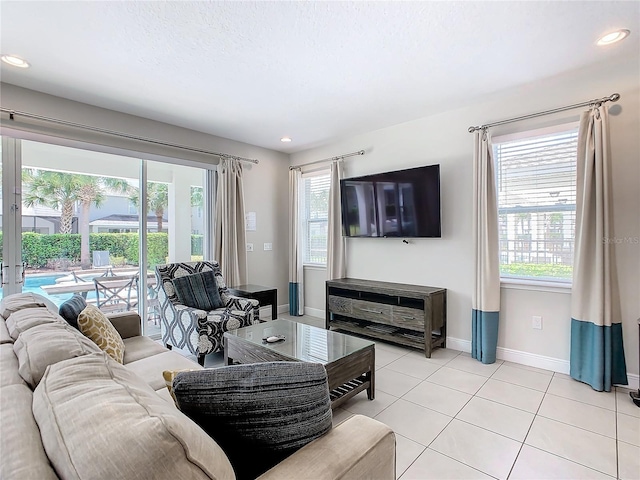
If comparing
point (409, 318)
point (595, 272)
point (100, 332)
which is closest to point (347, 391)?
point (409, 318)

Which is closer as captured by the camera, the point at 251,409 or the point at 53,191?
the point at 251,409

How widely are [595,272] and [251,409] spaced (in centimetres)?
291

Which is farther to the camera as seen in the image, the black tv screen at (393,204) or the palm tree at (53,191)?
the black tv screen at (393,204)

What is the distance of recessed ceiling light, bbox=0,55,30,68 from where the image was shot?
95.0 inches

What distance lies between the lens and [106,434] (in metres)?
0.59

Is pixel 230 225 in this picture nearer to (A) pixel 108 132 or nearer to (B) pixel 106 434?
(A) pixel 108 132

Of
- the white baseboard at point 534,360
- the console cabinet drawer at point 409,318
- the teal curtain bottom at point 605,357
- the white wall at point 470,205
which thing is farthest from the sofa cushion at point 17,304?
the teal curtain bottom at point 605,357

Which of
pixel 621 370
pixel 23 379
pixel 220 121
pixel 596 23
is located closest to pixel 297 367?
pixel 23 379

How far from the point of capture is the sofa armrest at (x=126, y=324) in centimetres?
256

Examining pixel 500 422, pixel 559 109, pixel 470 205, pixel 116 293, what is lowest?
pixel 500 422

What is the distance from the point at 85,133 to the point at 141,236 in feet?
3.96

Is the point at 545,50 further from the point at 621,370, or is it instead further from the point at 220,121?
Answer: the point at 220,121

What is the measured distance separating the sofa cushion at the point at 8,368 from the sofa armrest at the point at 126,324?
4.83 ft

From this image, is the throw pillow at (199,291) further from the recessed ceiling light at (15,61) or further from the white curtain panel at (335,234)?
the recessed ceiling light at (15,61)
